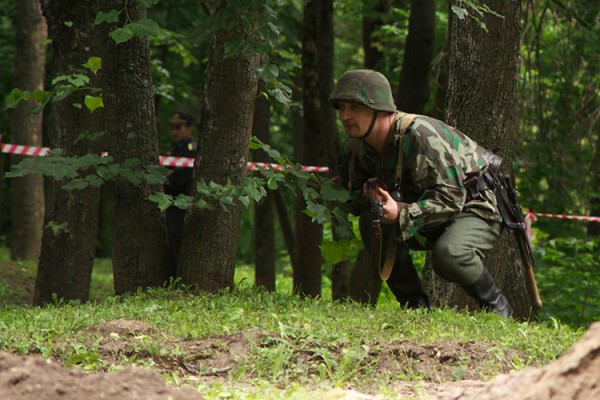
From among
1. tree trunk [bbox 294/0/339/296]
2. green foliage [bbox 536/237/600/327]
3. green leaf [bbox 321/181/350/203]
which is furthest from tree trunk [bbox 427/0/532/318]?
green foliage [bbox 536/237/600/327]

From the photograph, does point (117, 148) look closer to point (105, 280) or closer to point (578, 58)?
point (578, 58)

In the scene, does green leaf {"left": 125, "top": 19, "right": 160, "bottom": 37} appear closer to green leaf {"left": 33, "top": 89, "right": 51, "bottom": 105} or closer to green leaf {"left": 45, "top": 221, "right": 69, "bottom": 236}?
green leaf {"left": 33, "top": 89, "right": 51, "bottom": 105}

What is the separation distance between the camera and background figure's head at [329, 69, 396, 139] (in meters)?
6.63

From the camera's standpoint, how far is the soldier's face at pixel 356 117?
666 cm

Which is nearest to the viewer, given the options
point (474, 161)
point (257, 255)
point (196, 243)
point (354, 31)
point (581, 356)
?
point (581, 356)

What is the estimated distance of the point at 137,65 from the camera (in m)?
7.56

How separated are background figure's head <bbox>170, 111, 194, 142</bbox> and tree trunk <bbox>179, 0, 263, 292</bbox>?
4.82 metres

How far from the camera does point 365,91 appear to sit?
664 cm

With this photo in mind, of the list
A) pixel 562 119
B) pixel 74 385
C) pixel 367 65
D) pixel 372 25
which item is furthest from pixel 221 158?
pixel 562 119

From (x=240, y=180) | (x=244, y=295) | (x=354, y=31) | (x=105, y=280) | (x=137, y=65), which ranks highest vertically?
(x=354, y=31)

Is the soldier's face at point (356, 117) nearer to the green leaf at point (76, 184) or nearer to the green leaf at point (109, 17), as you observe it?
the green leaf at point (109, 17)

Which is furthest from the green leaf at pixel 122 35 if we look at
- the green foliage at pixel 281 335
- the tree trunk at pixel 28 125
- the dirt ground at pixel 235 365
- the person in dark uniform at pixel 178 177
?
the tree trunk at pixel 28 125

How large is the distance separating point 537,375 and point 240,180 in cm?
403

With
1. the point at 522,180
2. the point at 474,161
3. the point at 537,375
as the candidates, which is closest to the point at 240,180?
the point at 474,161
